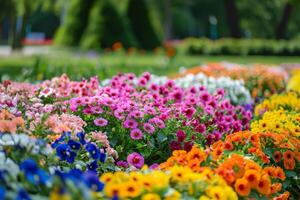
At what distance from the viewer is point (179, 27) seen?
63.1 meters

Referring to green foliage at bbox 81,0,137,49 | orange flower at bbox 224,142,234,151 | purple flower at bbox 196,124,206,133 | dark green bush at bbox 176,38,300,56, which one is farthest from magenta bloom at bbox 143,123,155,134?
dark green bush at bbox 176,38,300,56

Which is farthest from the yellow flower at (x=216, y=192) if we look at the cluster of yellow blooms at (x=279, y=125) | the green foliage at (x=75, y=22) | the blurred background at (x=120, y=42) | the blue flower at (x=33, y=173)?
the green foliage at (x=75, y=22)

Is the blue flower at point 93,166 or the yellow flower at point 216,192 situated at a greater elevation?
the yellow flower at point 216,192

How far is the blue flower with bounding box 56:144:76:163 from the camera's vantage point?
396 centimetres

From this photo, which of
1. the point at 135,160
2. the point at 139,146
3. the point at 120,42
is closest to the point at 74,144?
the point at 135,160

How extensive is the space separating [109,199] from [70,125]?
4.20 ft

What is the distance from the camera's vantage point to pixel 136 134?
5184mm

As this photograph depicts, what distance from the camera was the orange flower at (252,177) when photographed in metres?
3.80

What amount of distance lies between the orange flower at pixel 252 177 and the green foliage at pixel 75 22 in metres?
22.4

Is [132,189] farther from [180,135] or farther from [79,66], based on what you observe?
[79,66]

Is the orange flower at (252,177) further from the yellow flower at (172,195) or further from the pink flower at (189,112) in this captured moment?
the pink flower at (189,112)

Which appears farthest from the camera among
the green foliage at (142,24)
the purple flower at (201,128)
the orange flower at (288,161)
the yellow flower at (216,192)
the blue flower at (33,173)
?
the green foliage at (142,24)

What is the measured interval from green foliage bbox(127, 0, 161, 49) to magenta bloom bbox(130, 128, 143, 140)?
2191 centimetres

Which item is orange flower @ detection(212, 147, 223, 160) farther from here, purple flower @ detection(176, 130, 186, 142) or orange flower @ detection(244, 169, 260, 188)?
purple flower @ detection(176, 130, 186, 142)
